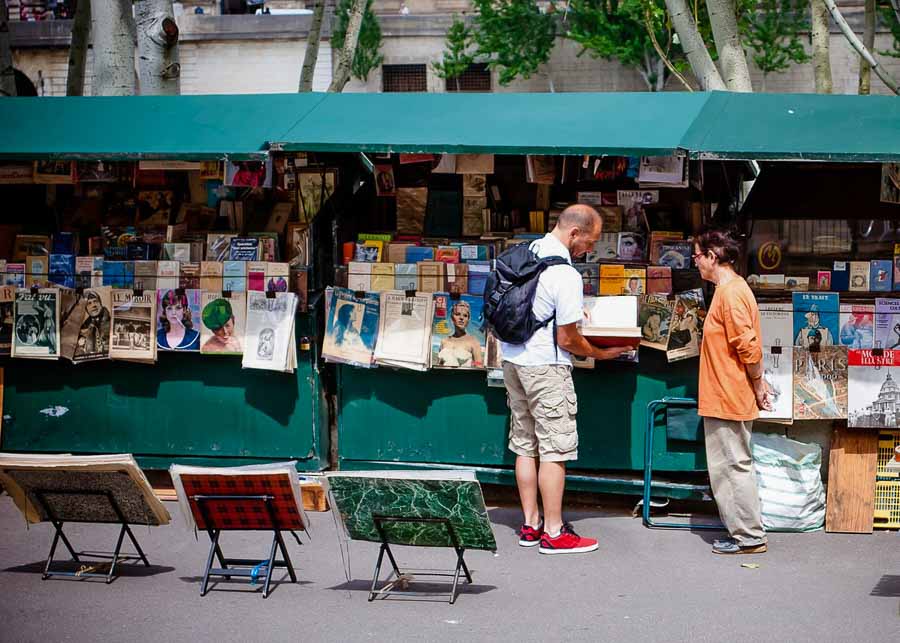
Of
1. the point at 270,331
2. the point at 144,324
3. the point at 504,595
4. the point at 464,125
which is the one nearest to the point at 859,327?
the point at 464,125

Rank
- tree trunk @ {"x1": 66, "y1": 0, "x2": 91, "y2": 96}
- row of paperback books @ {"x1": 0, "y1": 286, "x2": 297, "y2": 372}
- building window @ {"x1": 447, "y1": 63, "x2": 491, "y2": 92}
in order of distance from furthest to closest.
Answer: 1. building window @ {"x1": 447, "y1": 63, "x2": 491, "y2": 92}
2. tree trunk @ {"x1": 66, "y1": 0, "x2": 91, "y2": 96}
3. row of paperback books @ {"x1": 0, "y1": 286, "x2": 297, "y2": 372}

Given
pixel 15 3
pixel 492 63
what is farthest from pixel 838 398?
pixel 15 3

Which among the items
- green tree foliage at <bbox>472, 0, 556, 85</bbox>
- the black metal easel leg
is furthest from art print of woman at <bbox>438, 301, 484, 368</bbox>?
green tree foliage at <bbox>472, 0, 556, 85</bbox>

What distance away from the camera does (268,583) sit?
5223 millimetres

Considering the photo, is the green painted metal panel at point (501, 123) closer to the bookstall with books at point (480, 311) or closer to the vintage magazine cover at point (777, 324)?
the bookstall with books at point (480, 311)

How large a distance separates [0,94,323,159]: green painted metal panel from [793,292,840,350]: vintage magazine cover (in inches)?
115

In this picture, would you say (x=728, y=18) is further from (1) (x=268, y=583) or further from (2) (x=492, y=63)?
(2) (x=492, y=63)

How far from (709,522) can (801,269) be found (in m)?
1.49

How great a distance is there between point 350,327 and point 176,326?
1024 millimetres

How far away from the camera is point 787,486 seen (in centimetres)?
623

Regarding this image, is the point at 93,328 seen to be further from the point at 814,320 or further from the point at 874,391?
the point at 874,391

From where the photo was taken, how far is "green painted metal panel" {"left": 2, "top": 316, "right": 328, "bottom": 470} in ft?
22.3

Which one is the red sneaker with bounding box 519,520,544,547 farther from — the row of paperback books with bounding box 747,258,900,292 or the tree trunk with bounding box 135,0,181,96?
the tree trunk with bounding box 135,0,181,96

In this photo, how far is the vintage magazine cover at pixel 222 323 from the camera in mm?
6738
